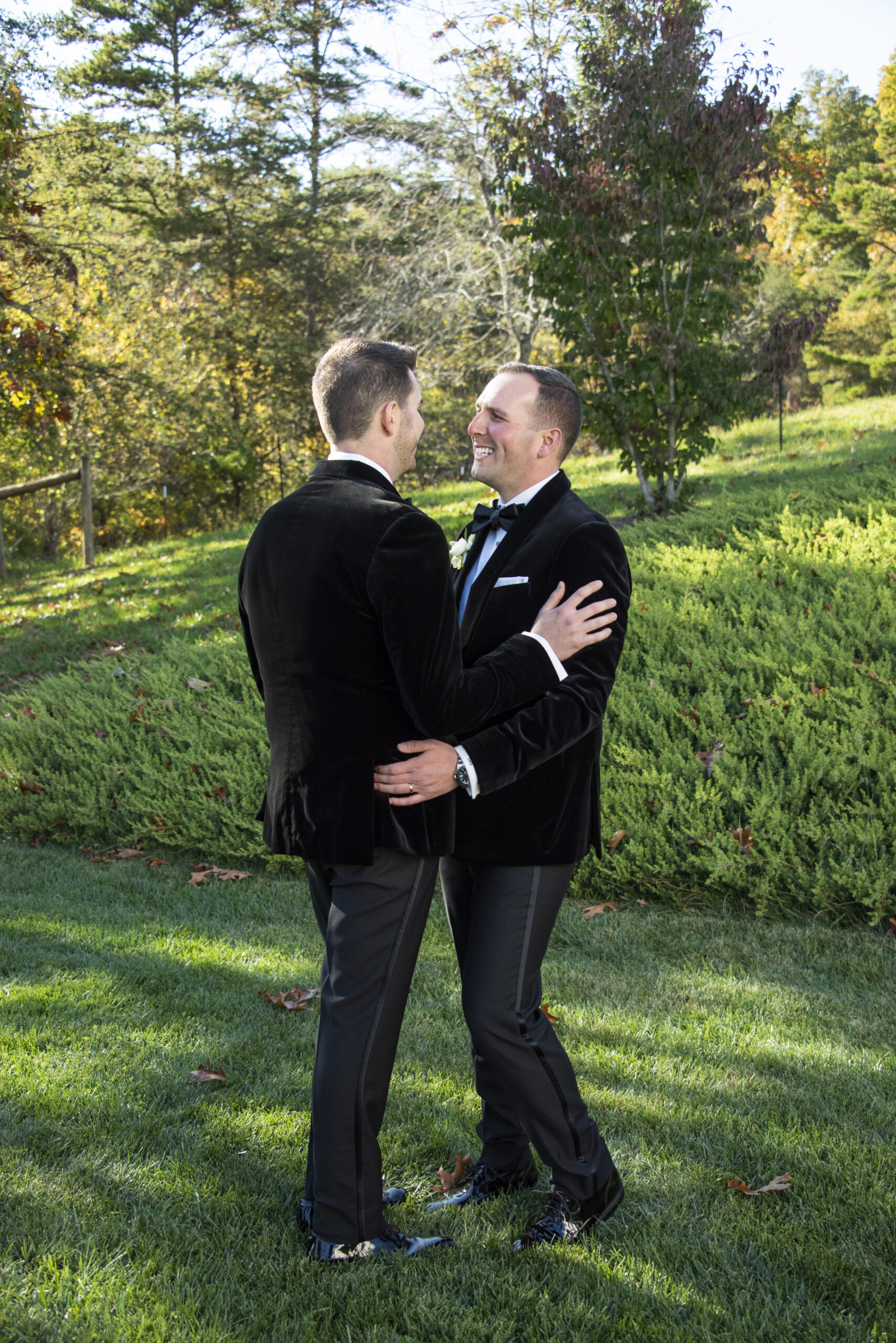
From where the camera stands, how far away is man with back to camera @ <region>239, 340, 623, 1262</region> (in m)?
2.42

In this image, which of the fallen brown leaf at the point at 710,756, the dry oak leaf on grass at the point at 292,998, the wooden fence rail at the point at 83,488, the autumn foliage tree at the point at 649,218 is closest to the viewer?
the dry oak leaf on grass at the point at 292,998

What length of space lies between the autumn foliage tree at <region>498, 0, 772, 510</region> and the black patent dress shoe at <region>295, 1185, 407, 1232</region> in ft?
30.9

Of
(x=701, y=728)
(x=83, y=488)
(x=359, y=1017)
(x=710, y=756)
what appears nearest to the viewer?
(x=359, y=1017)

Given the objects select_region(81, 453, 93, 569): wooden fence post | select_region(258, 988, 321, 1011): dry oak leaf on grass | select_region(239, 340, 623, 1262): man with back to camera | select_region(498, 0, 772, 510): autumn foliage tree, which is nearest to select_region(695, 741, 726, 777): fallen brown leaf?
select_region(258, 988, 321, 1011): dry oak leaf on grass

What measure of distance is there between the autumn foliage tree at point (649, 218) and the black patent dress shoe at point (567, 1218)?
30.9 ft

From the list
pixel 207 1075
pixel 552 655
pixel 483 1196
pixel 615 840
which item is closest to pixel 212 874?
pixel 615 840

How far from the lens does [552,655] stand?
8.61 ft

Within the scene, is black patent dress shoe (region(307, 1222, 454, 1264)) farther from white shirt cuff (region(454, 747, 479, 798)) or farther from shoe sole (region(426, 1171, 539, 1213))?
white shirt cuff (region(454, 747, 479, 798))

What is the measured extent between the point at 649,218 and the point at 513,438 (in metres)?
9.17

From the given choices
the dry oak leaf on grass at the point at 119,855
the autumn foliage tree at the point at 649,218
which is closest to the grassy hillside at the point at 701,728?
the dry oak leaf on grass at the point at 119,855

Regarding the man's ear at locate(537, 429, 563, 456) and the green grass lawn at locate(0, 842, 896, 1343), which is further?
the man's ear at locate(537, 429, 563, 456)

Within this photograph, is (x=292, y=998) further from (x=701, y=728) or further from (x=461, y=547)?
(x=701, y=728)

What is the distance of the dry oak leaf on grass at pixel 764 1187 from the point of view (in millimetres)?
2998

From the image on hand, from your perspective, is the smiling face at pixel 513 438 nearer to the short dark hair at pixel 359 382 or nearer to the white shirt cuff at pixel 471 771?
the short dark hair at pixel 359 382
